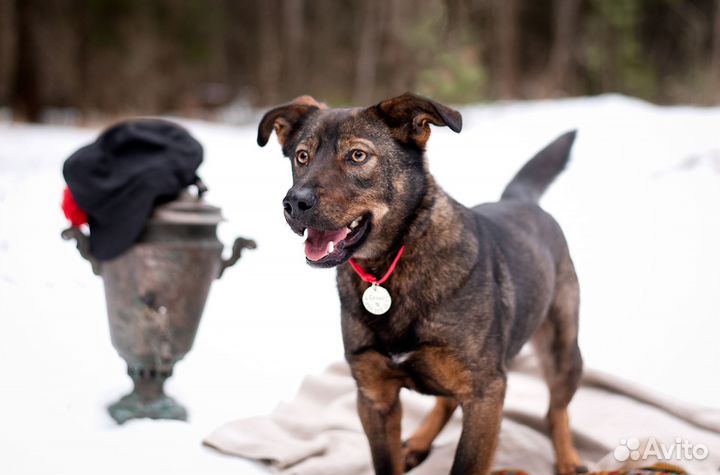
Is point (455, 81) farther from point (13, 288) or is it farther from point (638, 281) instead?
point (13, 288)

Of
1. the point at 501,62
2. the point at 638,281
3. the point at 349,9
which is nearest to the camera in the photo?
the point at 638,281

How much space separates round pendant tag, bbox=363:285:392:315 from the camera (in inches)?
118

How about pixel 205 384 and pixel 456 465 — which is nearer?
pixel 456 465

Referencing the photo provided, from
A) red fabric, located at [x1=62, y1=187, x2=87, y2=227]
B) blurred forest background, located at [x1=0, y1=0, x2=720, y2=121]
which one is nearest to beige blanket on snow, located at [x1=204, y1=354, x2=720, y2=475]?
red fabric, located at [x1=62, y1=187, x2=87, y2=227]

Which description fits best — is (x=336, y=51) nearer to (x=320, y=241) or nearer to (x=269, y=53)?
(x=269, y=53)

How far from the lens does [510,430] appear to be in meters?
4.21

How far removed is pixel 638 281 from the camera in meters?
6.09

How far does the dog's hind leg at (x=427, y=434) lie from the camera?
3922mm

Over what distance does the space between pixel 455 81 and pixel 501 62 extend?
4115mm

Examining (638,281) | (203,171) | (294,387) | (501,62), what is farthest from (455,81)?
(294,387)

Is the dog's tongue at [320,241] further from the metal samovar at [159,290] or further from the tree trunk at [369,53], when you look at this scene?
the tree trunk at [369,53]

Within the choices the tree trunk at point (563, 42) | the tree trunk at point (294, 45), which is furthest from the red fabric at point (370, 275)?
the tree trunk at point (294, 45)

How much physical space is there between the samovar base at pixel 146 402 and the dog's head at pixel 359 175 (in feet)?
5.68

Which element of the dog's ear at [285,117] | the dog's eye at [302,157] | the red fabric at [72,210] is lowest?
the red fabric at [72,210]
